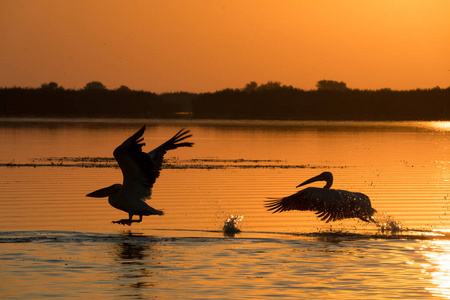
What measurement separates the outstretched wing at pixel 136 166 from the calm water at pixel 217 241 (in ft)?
2.01

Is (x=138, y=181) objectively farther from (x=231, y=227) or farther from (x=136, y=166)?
(x=231, y=227)

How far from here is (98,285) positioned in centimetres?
919

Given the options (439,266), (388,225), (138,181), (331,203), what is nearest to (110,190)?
(138,181)

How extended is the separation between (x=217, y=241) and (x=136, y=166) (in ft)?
5.31

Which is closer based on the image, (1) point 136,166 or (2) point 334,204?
(1) point 136,166

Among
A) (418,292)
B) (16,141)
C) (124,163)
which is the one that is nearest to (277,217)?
(124,163)

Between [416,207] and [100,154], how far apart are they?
1590 cm

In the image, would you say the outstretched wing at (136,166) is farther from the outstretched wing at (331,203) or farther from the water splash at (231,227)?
the outstretched wing at (331,203)

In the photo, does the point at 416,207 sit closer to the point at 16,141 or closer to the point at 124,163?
the point at 124,163

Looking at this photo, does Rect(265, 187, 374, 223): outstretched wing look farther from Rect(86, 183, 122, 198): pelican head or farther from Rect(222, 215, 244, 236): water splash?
Rect(86, 183, 122, 198): pelican head

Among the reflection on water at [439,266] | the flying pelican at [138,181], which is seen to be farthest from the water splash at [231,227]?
the reflection on water at [439,266]

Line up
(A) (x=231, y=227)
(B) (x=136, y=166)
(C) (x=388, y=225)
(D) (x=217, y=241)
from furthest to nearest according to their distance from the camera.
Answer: (C) (x=388, y=225) → (A) (x=231, y=227) → (B) (x=136, y=166) → (D) (x=217, y=241)

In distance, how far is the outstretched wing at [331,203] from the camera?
13477 mm

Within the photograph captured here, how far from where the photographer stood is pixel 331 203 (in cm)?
1358
